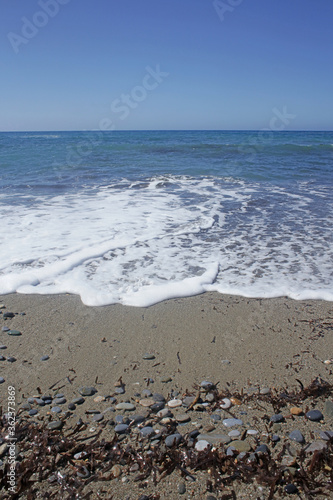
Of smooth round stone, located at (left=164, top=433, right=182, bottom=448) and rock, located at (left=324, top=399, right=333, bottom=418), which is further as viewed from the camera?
rock, located at (left=324, top=399, right=333, bottom=418)

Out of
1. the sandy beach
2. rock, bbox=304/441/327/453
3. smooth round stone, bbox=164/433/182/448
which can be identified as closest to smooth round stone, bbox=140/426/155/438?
smooth round stone, bbox=164/433/182/448

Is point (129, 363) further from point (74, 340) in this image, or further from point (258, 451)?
point (258, 451)

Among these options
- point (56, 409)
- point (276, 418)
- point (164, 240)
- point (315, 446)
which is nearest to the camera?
point (315, 446)

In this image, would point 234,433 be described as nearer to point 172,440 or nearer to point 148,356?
point 172,440

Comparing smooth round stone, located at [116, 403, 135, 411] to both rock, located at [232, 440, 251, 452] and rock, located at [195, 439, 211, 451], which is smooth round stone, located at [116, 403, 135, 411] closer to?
rock, located at [195, 439, 211, 451]

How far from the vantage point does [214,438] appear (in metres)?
2.06

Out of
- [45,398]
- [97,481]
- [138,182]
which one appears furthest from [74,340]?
[138,182]

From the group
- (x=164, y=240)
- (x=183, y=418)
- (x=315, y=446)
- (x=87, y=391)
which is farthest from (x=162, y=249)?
(x=315, y=446)

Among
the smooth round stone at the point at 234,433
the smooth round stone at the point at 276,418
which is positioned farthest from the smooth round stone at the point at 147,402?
the smooth round stone at the point at 276,418

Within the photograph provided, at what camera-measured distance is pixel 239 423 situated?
2176 mm

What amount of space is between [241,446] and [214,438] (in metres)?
0.16

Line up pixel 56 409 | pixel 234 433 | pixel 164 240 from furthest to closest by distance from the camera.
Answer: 1. pixel 164 240
2. pixel 56 409
3. pixel 234 433

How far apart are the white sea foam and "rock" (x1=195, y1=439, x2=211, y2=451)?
1.80 meters

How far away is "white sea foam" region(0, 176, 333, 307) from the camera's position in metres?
4.04
